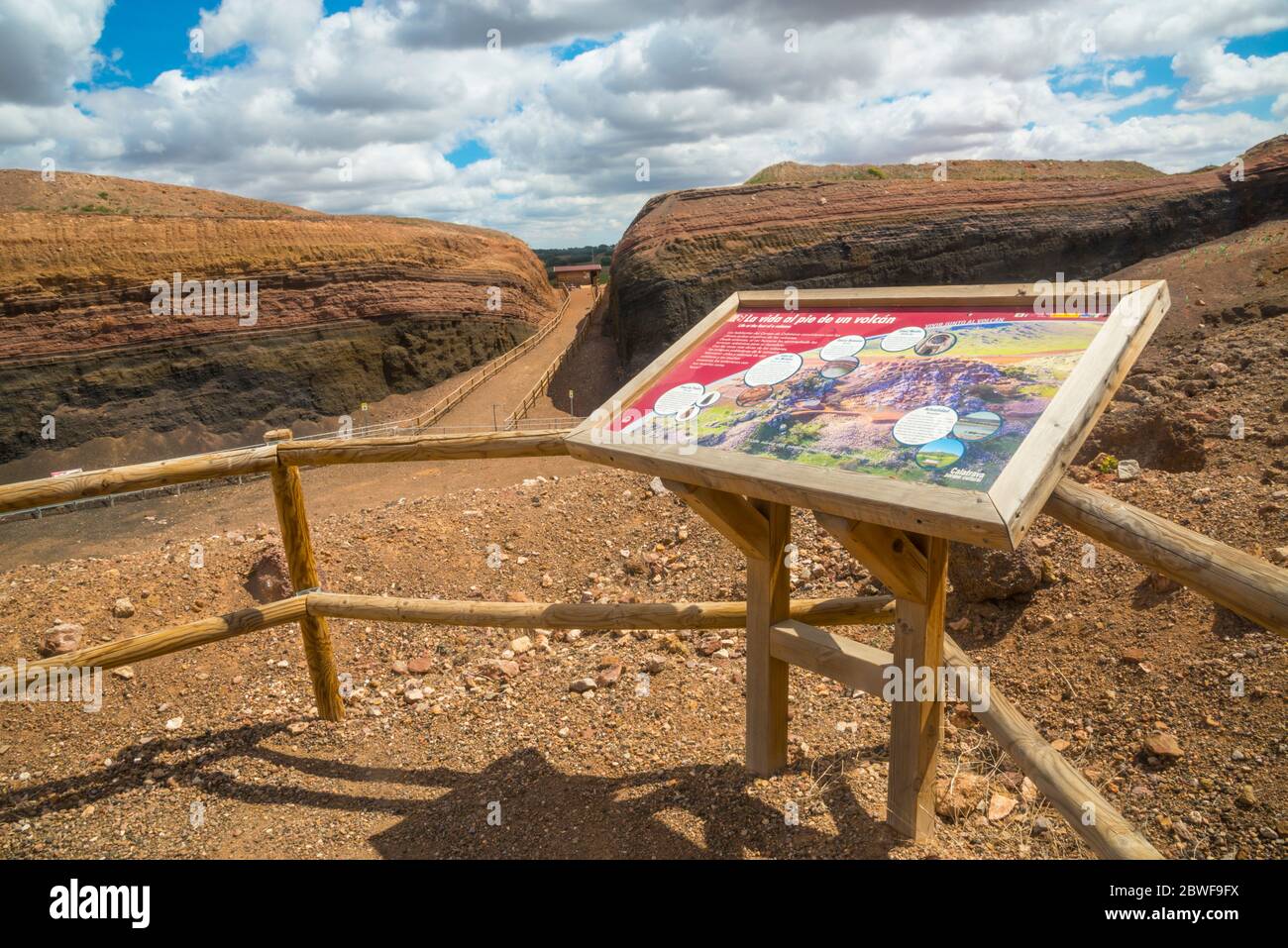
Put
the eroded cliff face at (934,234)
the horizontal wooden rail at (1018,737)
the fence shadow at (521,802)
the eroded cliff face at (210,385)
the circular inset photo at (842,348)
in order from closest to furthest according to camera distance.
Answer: the horizontal wooden rail at (1018,737) < the circular inset photo at (842,348) < the fence shadow at (521,802) < the eroded cliff face at (210,385) < the eroded cliff face at (934,234)

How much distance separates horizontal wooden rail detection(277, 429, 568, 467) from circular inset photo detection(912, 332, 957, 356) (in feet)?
5.66

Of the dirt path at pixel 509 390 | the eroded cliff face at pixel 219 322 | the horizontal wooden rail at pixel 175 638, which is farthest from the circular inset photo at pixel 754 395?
the eroded cliff face at pixel 219 322

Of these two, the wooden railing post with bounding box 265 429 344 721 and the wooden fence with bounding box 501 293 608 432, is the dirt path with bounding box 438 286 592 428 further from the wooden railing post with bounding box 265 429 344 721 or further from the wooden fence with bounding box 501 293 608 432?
the wooden railing post with bounding box 265 429 344 721

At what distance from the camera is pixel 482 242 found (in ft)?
96.4

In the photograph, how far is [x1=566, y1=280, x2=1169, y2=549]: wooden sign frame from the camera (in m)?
1.96

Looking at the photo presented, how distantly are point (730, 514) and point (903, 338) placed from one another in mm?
890

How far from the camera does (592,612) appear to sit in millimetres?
3838

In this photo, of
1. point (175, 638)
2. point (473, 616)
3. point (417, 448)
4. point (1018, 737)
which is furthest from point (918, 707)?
point (175, 638)

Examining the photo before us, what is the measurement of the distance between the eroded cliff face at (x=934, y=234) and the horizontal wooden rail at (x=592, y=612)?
16.3m

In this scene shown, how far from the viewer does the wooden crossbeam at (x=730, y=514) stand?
3004 mm

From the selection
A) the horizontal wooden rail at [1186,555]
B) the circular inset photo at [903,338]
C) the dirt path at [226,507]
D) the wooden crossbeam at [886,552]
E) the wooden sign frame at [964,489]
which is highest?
the circular inset photo at [903,338]

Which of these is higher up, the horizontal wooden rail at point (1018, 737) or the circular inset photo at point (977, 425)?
the circular inset photo at point (977, 425)

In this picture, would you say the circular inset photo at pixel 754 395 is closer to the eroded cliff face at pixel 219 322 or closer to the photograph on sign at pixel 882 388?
the photograph on sign at pixel 882 388
